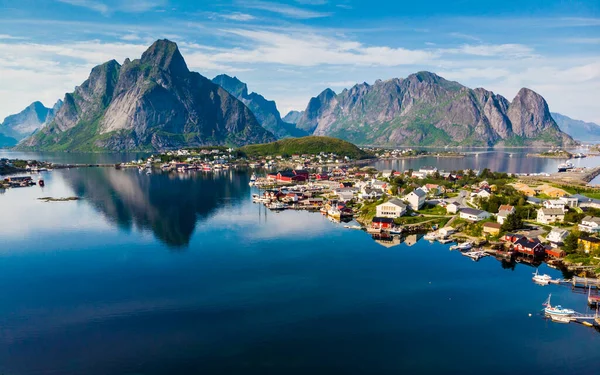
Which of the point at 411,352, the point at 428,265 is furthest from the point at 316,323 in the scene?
the point at 428,265

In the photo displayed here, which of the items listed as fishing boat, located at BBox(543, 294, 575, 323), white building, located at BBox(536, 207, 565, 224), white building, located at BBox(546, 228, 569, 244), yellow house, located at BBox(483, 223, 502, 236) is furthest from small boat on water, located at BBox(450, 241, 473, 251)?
fishing boat, located at BBox(543, 294, 575, 323)

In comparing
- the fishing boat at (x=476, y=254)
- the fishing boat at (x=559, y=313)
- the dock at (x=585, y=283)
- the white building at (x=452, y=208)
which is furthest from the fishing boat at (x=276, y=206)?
the fishing boat at (x=559, y=313)

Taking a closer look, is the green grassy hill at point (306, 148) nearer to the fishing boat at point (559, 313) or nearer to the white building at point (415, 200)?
the white building at point (415, 200)

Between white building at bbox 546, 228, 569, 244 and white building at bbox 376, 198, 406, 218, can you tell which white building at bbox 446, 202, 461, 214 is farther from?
white building at bbox 546, 228, 569, 244

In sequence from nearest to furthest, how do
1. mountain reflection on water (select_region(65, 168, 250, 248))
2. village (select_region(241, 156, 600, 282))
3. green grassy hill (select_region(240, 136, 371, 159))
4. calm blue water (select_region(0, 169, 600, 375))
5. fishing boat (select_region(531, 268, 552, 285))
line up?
calm blue water (select_region(0, 169, 600, 375))
fishing boat (select_region(531, 268, 552, 285))
village (select_region(241, 156, 600, 282))
mountain reflection on water (select_region(65, 168, 250, 248))
green grassy hill (select_region(240, 136, 371, 159))

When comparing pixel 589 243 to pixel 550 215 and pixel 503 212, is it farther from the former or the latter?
pixel 503 212

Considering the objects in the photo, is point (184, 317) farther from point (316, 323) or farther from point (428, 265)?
point (428, 265)
